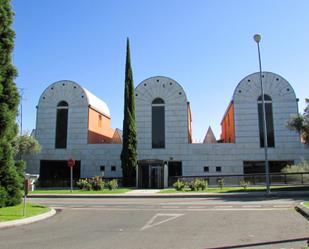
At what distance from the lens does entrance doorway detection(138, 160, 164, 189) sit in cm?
3409

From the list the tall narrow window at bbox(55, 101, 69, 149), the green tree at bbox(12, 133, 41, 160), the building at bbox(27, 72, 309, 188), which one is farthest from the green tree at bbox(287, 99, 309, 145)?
the green tree at bbox(12, 133, 41, 160)

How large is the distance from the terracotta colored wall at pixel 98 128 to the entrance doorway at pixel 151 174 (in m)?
10.3

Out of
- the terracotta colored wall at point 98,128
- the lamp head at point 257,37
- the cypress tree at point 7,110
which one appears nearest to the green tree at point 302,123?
the lamp head at point 257,37

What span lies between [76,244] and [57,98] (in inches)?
1464

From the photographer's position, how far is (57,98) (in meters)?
43.4

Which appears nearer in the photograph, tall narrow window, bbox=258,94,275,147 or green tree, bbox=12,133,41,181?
green tree, bbox=12,133,41,181

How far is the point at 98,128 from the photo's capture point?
47.0 meters

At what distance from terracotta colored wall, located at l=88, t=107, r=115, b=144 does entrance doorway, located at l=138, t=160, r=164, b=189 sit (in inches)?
404

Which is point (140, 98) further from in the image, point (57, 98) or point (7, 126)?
point (7, 126)

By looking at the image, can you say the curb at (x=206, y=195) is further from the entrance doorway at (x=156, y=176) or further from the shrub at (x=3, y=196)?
the shrub at (x=3, y=196)

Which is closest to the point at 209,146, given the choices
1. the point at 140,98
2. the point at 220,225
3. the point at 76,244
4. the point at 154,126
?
the point at 154,126

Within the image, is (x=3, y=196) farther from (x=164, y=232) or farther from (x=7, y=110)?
(x=164, y=232)

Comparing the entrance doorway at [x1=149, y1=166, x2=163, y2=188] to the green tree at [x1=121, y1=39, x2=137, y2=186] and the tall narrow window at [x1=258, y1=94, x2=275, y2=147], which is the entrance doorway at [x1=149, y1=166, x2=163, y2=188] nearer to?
the green tree at [x1=121, y1=39, x2=137, y2=186]

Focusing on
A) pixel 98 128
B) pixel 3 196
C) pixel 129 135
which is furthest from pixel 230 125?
pixel 3 196
